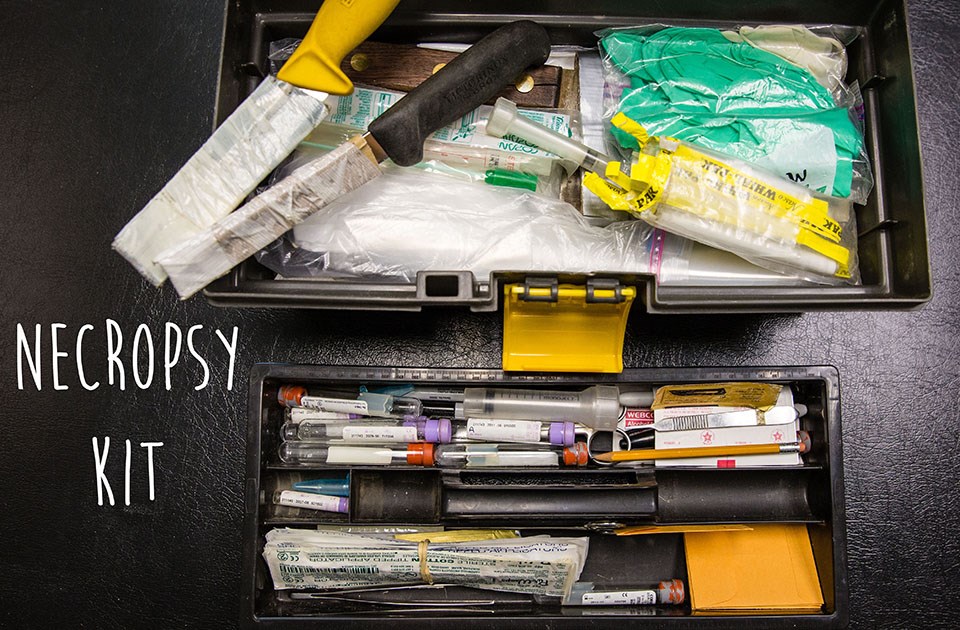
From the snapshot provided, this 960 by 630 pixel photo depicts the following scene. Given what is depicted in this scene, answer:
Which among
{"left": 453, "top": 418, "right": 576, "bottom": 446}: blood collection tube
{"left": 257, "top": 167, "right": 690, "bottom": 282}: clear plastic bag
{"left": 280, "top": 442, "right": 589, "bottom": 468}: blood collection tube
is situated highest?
{"left": 257, "top": 167, "right": 690, "bottom": 282}: clear plastic bag

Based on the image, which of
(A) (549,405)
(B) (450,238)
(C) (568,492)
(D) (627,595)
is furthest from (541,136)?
(D) (627,595)

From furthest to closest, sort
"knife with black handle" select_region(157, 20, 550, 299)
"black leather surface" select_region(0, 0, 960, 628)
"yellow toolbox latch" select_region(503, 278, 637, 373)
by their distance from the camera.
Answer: "black leather surface" select_region(0, 0, 960, 628), "yellow toolbox latch" select_region(503, 278, 637, 373), "knife with black handle" select_region(157, 20, 550, 299)

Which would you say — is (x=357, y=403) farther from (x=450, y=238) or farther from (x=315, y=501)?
(x=450, y=238)

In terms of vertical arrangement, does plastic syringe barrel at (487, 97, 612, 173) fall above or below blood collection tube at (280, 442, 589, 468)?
above

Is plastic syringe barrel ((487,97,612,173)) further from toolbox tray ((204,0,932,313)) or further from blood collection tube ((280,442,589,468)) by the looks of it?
blood collection tube ((280,442,589,468))

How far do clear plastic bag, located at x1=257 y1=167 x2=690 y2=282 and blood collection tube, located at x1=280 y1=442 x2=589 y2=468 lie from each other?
0.73 feet

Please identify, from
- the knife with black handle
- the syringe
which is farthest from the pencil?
the knife with black handle

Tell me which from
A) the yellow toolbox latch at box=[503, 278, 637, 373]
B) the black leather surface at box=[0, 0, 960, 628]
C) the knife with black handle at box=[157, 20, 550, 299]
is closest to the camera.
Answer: the knife with black handle at box=[157, 20, 550, 299]

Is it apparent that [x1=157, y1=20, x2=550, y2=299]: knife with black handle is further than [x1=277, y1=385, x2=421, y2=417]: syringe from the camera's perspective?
No

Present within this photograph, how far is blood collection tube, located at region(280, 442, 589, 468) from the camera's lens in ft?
2.96

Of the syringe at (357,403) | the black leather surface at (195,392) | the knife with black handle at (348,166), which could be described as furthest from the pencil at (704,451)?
the knife with black handle at (348,166)

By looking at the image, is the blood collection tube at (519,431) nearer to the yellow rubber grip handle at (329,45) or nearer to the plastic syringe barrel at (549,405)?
the plastic syringe barrel at (549,405)

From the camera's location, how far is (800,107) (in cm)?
84

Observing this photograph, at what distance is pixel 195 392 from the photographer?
1042 millimetres
